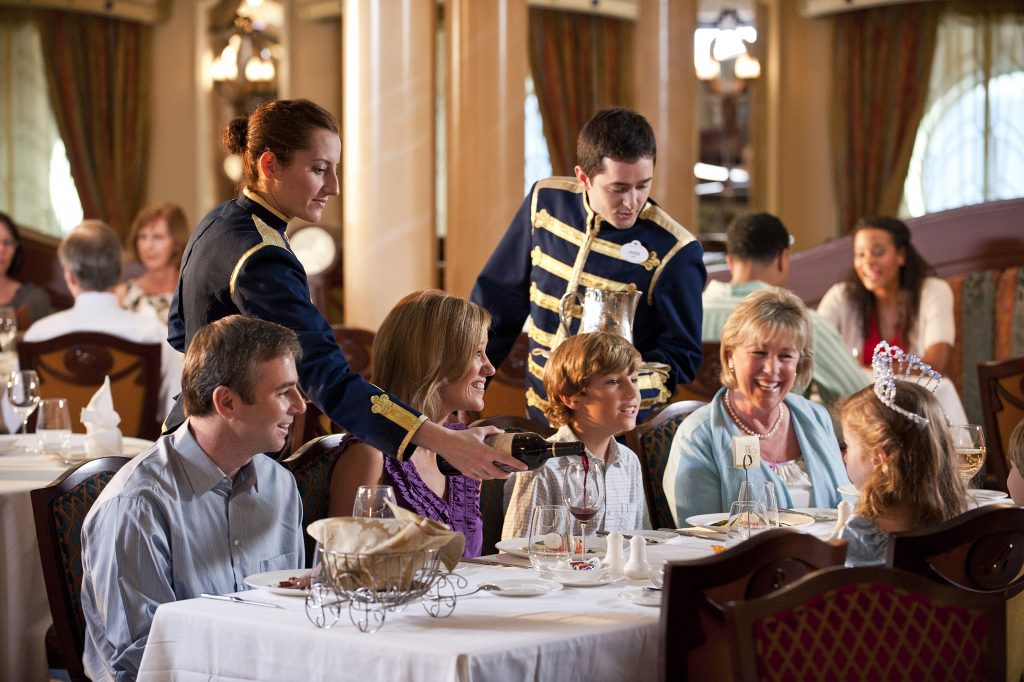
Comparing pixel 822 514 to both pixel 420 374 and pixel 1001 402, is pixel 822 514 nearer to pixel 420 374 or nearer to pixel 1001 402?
pixel 420 374

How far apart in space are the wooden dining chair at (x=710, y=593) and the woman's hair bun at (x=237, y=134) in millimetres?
1400

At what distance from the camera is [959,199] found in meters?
11.3

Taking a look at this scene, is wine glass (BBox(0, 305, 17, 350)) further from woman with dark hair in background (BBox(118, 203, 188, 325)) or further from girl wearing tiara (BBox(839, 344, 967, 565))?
girl wearing tiara (BBox(839, 344, 967, 565))

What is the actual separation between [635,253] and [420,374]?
1.11m

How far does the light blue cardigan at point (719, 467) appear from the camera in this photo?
3.42 metres

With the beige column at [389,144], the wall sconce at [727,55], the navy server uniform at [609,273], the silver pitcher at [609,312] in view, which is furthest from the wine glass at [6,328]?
the wall sconce at [727,55]

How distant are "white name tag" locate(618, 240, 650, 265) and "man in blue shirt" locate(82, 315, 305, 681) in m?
1.56

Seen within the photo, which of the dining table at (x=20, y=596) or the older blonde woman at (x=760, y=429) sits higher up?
the older blonde woman at (x=760, y=429)

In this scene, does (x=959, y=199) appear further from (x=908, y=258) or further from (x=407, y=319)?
(x=407, y=319)

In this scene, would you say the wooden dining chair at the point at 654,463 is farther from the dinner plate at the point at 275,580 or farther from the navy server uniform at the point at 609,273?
the dinner plate at the point at 275,580

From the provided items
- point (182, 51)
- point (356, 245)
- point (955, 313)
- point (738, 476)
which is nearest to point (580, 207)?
point (738, 476)

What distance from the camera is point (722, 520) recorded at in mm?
3002

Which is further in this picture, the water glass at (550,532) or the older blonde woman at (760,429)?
the older blonde woman at (760,429)

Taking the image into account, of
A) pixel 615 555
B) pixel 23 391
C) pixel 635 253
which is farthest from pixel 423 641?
pixel 23 391
